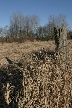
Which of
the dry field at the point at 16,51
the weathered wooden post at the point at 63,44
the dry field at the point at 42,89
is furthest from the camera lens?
the dry field at the point at 16,51

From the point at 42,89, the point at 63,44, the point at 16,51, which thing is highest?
the point at 63,44

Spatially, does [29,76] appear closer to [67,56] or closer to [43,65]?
[43,65]

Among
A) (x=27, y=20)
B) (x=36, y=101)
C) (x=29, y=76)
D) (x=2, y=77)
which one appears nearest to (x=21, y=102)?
(x=36, y=101)

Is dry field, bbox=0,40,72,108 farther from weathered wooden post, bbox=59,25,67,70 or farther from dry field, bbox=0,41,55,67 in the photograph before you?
dry field, bbox=0,41,55,67

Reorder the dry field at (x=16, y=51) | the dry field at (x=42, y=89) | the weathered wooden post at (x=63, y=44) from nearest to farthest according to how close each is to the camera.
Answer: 1. the dry field at (x=42, y=89)
2. the weathered wooden post at (x=63, y=44)
3. the dry field at (x=16, y=51)

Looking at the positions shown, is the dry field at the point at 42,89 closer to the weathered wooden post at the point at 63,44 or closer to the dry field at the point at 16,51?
the weathered wooden post at the point at 63,44

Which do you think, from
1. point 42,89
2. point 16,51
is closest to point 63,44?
point 42,89

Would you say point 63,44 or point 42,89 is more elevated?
point 63,44

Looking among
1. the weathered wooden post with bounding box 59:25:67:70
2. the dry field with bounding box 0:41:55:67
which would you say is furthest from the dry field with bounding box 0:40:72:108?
the dry field with bounding box 0:41:55:67

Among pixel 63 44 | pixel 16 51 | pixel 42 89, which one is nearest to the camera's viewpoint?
pixel 42 89

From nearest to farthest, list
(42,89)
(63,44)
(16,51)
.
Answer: (42,89) < (63,44) < (16,51)

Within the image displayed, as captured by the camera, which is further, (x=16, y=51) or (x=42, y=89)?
(x=16, y=51)

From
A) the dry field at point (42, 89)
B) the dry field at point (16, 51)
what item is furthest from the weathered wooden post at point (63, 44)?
the dry field at point (16, 51)

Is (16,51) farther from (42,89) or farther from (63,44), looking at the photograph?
(42,89)
